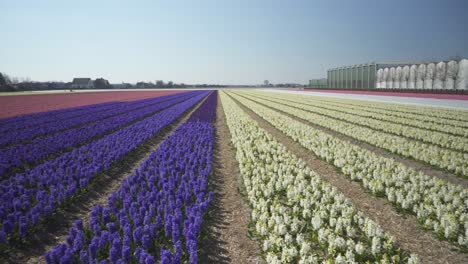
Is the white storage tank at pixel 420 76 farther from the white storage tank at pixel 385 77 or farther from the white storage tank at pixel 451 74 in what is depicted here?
the white storage tank at pixel 385 77

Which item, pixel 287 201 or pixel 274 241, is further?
pixel 287 201

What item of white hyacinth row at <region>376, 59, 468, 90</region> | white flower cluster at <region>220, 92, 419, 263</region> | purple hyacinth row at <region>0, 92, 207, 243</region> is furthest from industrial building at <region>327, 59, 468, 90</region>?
purple hyacinth row at <region>0, 92, 207, 243</region>

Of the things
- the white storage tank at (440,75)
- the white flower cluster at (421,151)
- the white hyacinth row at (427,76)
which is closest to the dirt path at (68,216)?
the white flower cluster at (421,151)

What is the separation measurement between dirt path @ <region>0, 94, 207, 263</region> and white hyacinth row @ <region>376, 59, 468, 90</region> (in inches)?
A: 2527

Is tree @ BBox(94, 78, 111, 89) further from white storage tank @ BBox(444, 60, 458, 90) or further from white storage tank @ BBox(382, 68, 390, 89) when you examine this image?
white storage tank @ BBox(444, 60, 458, 90)

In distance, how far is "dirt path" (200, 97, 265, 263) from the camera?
538cm

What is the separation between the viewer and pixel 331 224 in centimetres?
581

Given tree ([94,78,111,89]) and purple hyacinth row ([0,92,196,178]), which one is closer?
purple hyacinth row ([0,92,196,178])

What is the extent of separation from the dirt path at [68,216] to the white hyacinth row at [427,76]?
64174mm

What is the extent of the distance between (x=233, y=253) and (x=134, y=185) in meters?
3.88

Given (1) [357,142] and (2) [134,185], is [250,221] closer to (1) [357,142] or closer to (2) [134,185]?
(2) [134,185]

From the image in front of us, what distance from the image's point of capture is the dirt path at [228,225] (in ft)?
17.6

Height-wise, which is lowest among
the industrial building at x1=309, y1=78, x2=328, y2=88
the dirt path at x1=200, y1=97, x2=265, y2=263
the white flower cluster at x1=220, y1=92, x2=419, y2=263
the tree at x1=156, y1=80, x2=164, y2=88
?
the dirt path at x1=200, y1=97, x2=265, y2=263

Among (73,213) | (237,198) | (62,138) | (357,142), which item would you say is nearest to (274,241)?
(237,198)
